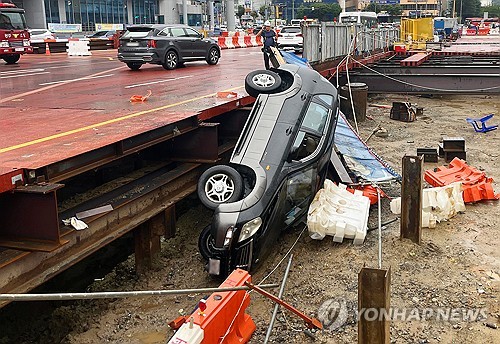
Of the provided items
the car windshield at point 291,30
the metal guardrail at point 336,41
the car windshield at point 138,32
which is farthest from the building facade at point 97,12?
the car windshield at point 138,32

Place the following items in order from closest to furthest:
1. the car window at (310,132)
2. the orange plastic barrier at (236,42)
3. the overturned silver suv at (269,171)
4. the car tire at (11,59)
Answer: the overturned silver suv at (269,171) → the car window at (310,132) → the car tire at (11,59) → the orange plastic barrier at (236,42)

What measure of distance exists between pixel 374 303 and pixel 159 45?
14951mm

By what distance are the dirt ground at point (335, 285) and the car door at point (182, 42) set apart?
10.5 meters

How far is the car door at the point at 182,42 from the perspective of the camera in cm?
1866

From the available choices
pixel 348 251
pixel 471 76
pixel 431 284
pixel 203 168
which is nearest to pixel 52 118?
pixel 203 168

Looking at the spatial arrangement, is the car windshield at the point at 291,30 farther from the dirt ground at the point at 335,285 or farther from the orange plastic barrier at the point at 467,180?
the dirt ground at the point at 335,285

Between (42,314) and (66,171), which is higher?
(66,171)

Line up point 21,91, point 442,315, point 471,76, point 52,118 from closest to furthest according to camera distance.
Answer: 1. point 442,315
2. point 52,118
3. point 21,91
4. point 471,76

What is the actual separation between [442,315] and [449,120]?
13.0m

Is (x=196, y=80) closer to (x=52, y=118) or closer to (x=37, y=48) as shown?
(x=52, y=118)

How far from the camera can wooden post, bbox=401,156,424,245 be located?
7418 millimetres

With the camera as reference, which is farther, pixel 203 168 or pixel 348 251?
pixel 203 168

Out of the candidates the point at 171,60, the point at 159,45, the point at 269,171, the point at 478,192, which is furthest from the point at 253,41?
the point at 269,171

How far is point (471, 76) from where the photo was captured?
1709 centimetres
